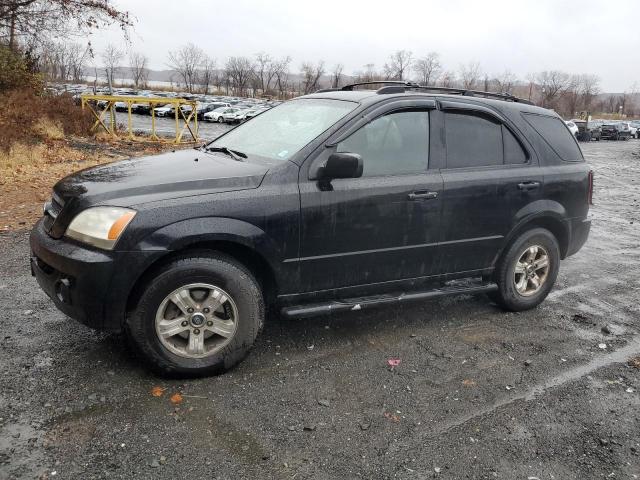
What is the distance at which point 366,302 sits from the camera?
402 cm

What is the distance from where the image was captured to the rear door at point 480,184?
4348 mm

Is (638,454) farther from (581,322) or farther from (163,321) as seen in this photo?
(163,321)

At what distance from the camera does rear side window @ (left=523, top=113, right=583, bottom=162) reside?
16.4 feet

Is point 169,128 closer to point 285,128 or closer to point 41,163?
point 41,163

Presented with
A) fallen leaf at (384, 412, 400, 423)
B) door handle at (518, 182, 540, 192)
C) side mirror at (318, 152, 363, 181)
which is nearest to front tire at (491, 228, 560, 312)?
door handle at (518, 182, 540, 192)

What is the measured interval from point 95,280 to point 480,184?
2914 mm

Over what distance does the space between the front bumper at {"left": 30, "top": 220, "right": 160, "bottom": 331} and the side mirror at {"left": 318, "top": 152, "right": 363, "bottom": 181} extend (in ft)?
3.99

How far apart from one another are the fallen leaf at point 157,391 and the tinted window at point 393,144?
6.41 feet

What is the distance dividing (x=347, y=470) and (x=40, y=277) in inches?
90.9

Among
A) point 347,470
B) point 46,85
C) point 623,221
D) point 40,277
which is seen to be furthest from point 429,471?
point 46,85

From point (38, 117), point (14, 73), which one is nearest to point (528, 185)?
point (38, 117)

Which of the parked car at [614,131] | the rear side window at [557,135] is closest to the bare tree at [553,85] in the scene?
the parked car at [614,131]

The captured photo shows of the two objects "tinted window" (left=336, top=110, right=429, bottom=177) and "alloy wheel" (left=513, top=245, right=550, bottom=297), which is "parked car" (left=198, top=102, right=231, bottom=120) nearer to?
"alloy wheel" (left=513, top=245, right=550, bottom=297)

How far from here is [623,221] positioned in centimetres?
981
